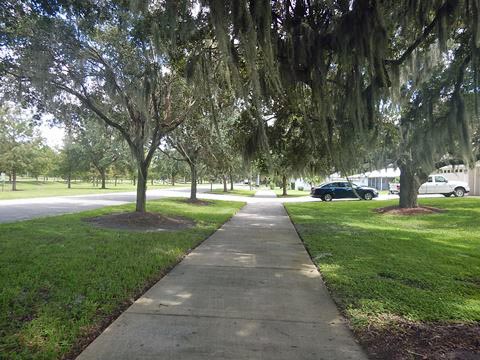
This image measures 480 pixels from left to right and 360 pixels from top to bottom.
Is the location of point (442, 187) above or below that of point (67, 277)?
above

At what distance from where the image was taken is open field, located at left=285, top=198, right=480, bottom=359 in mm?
3638

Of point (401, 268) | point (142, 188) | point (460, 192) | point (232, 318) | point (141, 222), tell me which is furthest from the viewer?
point (460, 192)

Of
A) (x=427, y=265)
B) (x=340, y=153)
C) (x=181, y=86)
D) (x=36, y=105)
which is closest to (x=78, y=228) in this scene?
(x=36, y=105)

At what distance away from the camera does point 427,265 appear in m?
6.47

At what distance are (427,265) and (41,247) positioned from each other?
7099 mm

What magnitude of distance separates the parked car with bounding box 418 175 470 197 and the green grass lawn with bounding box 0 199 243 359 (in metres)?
23.3

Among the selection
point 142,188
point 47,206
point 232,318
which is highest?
point 142,188

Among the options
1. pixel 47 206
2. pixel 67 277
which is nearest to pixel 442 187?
pixel 47 206

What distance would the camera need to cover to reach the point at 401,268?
20.5 feet

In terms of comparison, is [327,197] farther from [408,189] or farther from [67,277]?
[67,277]

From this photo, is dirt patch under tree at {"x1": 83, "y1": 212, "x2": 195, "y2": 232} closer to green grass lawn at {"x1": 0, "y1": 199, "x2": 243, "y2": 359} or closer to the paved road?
green grass lawn at {"x1": 0, "y1": 199, "x2": 243, "y2": 359}

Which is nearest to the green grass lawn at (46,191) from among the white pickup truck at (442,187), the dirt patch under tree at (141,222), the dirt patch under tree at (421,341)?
the dirt patch under tree at (141,222)

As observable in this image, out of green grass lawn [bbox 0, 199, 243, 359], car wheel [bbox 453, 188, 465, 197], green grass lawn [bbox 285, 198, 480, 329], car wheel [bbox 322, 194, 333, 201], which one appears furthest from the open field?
car wheel [bbox 453, 188, 465, 197]

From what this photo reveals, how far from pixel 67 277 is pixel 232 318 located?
2653 mm
